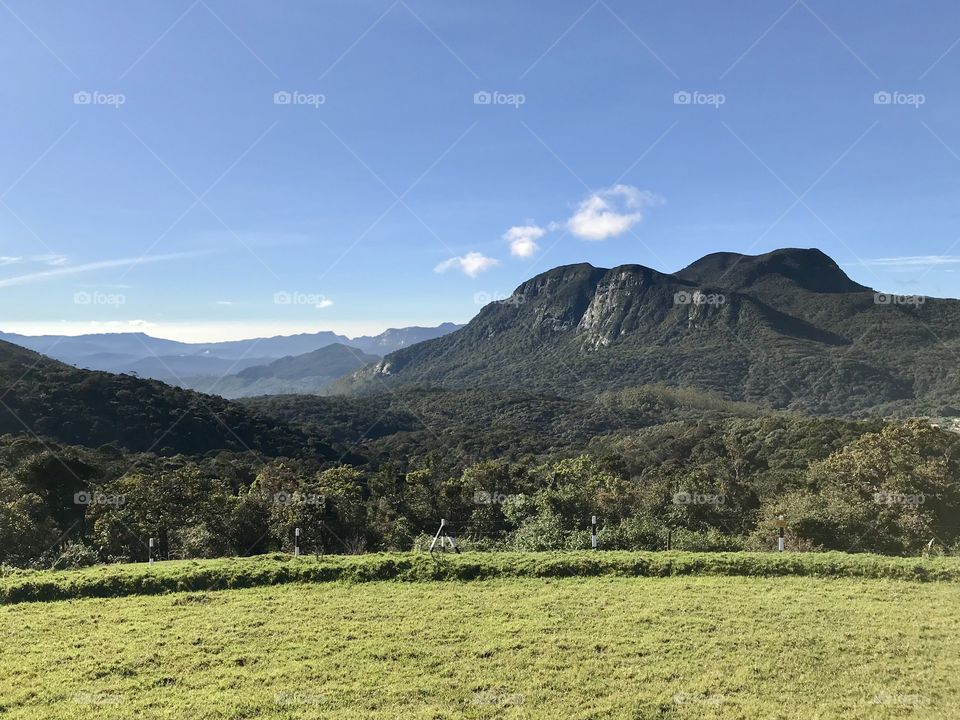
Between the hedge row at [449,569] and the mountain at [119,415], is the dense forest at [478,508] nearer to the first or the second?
the hedge row at [449,569]

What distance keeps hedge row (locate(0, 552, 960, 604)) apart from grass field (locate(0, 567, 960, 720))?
683 millimetres

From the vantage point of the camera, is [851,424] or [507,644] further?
[851,424]

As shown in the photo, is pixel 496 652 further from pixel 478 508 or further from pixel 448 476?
pixel 448 476

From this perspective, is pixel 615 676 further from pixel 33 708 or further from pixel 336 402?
pixel 336 402

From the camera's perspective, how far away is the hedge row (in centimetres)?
1644

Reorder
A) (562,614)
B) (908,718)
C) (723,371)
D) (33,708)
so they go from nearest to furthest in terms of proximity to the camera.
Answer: (908,718) → (33,708) → (562,614) → (723,371)

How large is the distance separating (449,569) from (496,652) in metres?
5.98

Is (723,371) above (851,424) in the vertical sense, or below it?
above

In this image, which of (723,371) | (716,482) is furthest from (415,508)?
(723,371)

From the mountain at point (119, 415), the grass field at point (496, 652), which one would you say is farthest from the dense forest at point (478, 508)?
the mountain at point (119, 415)

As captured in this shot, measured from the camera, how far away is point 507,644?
1205 centimetres

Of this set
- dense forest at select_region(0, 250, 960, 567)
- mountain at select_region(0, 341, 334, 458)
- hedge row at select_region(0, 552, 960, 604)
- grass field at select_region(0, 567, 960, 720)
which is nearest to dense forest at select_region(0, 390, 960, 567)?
dense forest at select_region(0, 250, 960, 567)

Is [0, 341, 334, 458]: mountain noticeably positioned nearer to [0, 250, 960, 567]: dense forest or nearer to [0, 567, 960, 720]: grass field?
[0, 250, 960, 567]: dense forest

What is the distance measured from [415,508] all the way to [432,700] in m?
25.5
